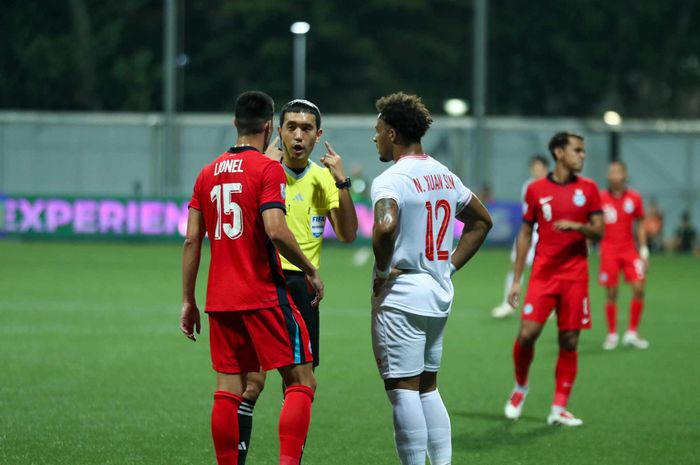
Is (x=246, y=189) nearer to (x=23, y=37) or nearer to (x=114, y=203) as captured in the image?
(x=114, y=203)

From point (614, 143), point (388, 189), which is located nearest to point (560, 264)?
point (388, 189)

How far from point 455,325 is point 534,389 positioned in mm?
4998

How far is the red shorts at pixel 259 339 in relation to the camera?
673 cm

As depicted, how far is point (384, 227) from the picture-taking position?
6543 mm

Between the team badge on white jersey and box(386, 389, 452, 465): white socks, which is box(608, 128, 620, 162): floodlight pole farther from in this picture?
box(386, 389, 452, 465): white socks

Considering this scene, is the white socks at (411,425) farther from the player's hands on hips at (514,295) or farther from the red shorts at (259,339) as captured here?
the player's hands on hips at (514,295)

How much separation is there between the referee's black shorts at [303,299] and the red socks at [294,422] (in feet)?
2.34

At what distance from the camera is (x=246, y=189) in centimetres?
669

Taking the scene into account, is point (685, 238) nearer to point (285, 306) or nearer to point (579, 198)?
point (579, 198)

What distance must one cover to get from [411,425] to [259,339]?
3.17ft

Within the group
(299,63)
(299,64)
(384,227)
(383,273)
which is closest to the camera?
(384,227)

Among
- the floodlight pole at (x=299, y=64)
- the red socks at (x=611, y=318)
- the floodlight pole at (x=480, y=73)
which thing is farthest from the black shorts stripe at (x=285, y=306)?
the floodlight pole at (x=299, y=64)

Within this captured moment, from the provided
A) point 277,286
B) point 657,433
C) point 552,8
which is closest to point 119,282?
point 657,433

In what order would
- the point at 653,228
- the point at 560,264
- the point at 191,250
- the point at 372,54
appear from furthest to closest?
the point at 372,54
the point at 653,228
the point at 560,264
the point at 191,250
